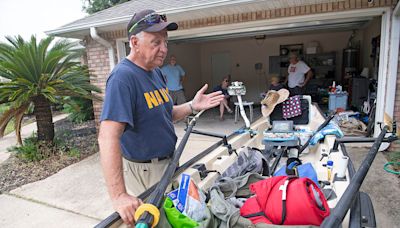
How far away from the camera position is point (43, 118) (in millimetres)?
5004

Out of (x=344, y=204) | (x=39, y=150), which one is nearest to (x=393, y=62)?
(x=344, y=204)

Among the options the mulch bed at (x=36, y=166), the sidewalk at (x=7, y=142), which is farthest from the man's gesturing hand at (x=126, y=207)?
the sidewalk at (x=7, y=142)

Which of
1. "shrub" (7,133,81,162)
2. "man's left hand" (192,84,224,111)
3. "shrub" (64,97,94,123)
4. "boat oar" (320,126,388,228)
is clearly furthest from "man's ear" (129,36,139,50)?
Answer: "shrub" (64,97,94,123)

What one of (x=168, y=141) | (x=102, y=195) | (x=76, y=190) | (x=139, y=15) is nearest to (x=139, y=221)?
(x=168, y=141)

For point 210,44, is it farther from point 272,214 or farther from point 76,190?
point 272,214

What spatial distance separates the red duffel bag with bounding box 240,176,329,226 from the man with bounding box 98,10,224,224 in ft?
2.10

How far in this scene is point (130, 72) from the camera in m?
1.51

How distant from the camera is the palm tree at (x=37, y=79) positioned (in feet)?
14.9

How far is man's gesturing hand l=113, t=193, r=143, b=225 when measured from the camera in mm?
1220

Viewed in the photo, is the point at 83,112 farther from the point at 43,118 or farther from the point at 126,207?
the point at 126,207

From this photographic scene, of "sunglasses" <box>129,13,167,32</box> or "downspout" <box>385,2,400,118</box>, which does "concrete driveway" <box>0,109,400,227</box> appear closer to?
"downspout" <box>385,2,400,118</box>

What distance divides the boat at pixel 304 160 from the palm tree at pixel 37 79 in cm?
331

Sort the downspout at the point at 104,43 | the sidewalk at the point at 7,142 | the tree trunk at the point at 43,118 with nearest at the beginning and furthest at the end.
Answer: the tree trunk at the point at 43,118 → the downspout at the point at 104,43 → the sidewalk at the point at 7,142

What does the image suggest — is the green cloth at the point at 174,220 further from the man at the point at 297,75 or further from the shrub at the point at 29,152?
the man at the point at 297,75
